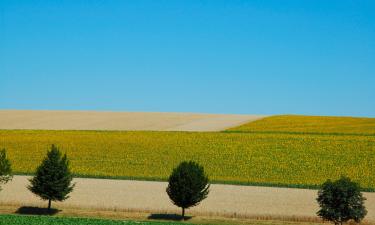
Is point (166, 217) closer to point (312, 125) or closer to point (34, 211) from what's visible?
point (34, 211)

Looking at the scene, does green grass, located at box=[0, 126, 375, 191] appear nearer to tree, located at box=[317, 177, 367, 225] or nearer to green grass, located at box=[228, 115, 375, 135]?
green grass, located at box=[228, 115, 375, 135]

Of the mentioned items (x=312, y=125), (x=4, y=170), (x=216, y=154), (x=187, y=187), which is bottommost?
(x=187, y=187)

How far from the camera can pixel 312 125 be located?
7956 cm

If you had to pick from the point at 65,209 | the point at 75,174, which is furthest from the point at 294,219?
the point at 75,174

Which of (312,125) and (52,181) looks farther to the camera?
(312,125)

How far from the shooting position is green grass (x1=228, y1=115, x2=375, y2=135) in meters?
73.2

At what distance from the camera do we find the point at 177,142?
6506 cm

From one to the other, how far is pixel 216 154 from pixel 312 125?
23.3 metres

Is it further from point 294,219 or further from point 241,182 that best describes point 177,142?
point 294,219

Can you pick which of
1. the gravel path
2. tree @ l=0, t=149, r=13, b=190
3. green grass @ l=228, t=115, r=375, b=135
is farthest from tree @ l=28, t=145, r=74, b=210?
green grass @ l=228, t=115, r=375, b=135

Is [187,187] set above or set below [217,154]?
below

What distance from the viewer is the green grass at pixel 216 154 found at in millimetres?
52969

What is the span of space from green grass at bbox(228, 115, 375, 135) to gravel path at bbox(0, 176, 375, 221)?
2577 centimetres

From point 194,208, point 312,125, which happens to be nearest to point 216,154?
point 194,208
